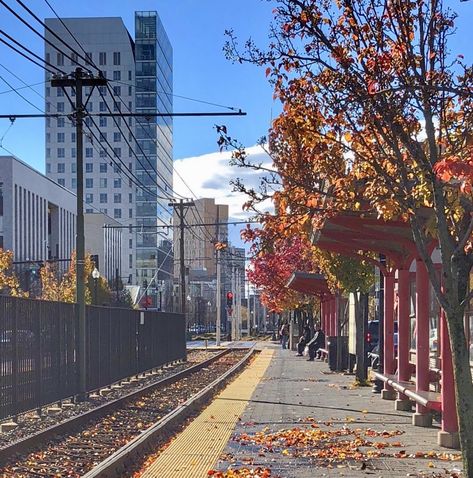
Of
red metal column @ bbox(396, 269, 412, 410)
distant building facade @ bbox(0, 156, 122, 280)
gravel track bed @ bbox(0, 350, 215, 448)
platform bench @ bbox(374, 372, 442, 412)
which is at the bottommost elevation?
gravel track bed @ bbox(0, 350, 215, 448)

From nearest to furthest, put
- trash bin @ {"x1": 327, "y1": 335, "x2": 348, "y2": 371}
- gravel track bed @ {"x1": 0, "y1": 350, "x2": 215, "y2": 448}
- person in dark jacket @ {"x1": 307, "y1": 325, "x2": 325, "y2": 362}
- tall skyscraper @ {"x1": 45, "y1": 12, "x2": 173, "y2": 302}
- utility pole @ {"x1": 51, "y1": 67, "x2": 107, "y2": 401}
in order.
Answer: gravel track bed @ {"x1": 0, "y1": 350, "x2": 215, "y2": 448}, utility pole @ {"x1": 51, "y1": 67, "x2": 107, "y2": 401}, trash bin @ {"x1": 327, "y1": 335, "x2": 348, "y2": 371}, person in dark jacket @ {"x1": 307, "y1": 325, "x2": 325, "y2": 362}, tall skyscraper @ {"x1": 45, "y1": 12, "x2": 173, "y2": 302}

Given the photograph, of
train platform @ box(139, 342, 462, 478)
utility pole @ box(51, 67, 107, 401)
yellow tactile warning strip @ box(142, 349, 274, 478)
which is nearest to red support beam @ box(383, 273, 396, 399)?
train platform @ box(139, 342, 462, 478)

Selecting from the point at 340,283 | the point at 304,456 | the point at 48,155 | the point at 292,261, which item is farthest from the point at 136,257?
the point at 304,456

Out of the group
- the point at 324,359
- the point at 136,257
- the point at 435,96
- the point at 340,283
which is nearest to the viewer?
the point at 435,96

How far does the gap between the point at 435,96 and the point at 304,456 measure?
183 inches

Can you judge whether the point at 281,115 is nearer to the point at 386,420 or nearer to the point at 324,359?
the point at 386,420

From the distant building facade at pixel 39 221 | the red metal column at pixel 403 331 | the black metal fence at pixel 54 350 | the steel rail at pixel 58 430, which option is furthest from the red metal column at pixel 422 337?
the distant building facade at pixel 39 221

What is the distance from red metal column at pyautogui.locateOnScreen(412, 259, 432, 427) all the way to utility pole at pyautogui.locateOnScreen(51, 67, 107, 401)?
747 cm

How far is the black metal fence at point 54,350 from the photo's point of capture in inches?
487

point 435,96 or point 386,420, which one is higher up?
point 435,96

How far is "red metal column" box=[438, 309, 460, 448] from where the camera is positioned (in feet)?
31.6

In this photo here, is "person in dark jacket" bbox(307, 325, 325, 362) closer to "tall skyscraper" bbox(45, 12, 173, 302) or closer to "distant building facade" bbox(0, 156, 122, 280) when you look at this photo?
"distant building facade" bbox(0, 156, 122, 280)

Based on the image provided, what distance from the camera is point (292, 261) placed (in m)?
37.5

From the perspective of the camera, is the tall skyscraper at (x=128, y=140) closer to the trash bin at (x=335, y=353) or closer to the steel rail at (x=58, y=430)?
the trash bin at (x=335, y=353)
